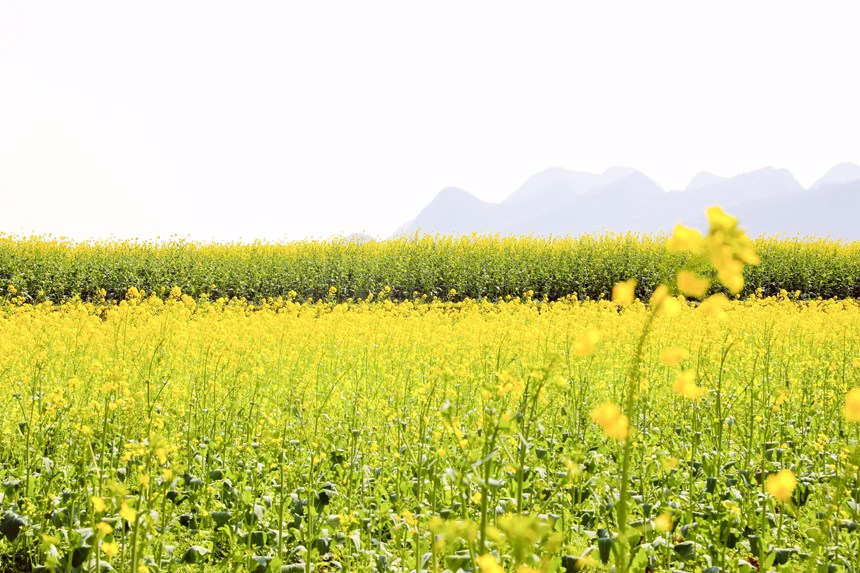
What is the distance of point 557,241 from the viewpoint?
18156 millimetres

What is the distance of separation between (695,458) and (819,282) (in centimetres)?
1551

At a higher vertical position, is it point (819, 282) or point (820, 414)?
point (819, 282)

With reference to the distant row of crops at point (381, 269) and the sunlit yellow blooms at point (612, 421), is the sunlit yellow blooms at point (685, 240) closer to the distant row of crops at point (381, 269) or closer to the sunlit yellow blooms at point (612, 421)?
the sunlit yellow blooms at point (612, 421)

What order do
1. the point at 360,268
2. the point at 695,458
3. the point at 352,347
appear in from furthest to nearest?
the point at 360,268
the point at 352,347
the point at 695,458

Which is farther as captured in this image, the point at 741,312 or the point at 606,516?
the point at 741,312

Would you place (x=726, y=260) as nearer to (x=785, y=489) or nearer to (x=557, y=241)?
(x=785, y=489)

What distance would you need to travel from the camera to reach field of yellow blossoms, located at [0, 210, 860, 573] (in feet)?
5.82

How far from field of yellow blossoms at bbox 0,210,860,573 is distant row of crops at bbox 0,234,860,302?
25.2 ft

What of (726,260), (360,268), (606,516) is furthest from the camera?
(360,268)

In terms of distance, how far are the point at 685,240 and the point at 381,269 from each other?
15.0 meters

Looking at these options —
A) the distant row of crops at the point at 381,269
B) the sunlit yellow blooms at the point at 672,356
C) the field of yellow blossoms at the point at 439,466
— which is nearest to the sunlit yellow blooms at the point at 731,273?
the field of yellow blossoms at the point at 439,466

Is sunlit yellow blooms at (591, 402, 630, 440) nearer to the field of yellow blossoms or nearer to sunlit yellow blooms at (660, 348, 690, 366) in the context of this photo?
the field of yellow blossoms

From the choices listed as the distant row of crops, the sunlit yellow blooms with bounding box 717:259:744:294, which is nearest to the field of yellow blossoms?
the sunlit yellow blooms with bounding box 717:259:744:294

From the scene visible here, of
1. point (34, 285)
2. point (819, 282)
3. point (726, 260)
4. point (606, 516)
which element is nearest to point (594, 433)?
point (606, 516)
